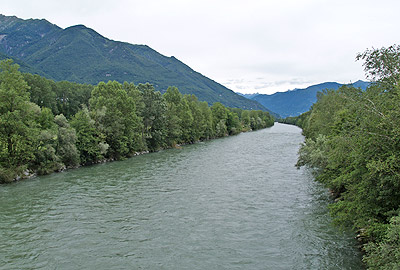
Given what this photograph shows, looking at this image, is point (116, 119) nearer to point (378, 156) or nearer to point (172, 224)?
point (172, 224)

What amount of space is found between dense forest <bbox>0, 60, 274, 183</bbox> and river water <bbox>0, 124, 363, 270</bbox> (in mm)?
4461

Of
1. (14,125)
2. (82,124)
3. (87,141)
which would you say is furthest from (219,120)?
(14,125)

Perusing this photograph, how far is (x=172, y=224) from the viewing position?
19.0m

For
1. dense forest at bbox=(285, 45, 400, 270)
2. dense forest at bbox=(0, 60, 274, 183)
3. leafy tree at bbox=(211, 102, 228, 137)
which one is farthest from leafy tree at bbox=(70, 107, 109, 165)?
leafy tree at bbox=(211, 102, 228, 137)

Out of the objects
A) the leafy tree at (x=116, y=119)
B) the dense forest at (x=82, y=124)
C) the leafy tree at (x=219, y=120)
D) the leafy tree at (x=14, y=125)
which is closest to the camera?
the leafy tree at (x=14, y=125)

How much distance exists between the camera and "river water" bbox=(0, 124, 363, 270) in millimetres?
14336

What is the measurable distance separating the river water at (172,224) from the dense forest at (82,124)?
4.46m

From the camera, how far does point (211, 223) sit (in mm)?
19156

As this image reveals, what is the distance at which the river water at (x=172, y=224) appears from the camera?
47.0 feet

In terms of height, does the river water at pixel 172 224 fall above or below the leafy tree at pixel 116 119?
below

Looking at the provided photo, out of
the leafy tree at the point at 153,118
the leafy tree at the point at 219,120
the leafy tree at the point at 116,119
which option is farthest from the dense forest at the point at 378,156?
A: the leafy tree at the point at 219,120

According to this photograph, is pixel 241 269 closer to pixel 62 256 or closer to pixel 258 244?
pixel 258 244

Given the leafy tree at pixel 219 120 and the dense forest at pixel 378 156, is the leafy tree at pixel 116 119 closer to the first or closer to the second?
the dense forest at pixel 378 156

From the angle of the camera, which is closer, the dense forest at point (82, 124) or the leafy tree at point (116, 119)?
the dense forest at point (82, 124)
